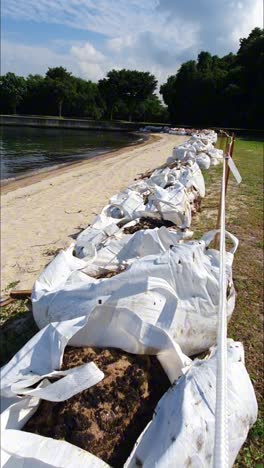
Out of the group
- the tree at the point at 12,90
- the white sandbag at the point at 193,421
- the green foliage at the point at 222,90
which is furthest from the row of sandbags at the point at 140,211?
the tree at the point at 12,90

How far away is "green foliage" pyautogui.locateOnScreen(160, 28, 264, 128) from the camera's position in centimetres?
4203

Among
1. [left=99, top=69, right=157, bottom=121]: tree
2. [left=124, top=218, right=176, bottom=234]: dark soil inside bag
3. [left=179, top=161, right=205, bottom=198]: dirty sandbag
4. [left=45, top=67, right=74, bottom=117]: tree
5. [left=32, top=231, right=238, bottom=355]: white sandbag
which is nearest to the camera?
[left=32, top=231, right=238, bottom=355]: white sandbag

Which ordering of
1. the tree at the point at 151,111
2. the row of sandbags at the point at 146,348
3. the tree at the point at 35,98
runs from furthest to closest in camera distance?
the tree at the point at 35,98 → the tree at the point at 151,111 → the row of sandbags at the point at 146,348

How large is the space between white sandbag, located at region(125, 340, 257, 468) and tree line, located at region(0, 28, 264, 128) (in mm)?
42520

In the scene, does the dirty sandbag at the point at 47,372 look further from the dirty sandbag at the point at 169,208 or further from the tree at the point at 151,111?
the tree at the point at 151,111

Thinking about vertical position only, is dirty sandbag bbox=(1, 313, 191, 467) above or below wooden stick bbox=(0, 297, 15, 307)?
above

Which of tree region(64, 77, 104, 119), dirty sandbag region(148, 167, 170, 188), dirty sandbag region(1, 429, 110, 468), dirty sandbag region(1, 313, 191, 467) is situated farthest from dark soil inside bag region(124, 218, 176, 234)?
tree region(64, 77, 104, 119)

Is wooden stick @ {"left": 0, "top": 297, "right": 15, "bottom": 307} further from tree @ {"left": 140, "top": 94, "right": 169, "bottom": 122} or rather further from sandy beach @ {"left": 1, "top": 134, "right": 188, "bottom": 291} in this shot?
tree @ {"left": 140, "top": 94, "right": 169, "bottom": 122}

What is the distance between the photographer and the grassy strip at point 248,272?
82.7 inches

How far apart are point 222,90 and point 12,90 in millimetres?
36495

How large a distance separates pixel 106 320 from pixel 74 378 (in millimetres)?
399

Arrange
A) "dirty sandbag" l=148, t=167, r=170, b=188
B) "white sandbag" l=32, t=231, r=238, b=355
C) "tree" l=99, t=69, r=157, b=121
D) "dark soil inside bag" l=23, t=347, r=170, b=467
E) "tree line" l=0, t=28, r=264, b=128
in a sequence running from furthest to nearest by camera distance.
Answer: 1. "tree" l=99, t=69, r=157, b=121
2. "tree line" l=0, t=28, r=264, b=128
3. "dirty sandbag" l=148, t=167, r=170, b=188
4. "white sandbag" l=32, t=231, r=238, b=355
5. "dark soil inside bag" l=23, t=347, r=170, b=467

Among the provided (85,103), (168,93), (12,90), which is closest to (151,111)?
(168,93)

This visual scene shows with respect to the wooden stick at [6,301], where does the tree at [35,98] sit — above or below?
above
